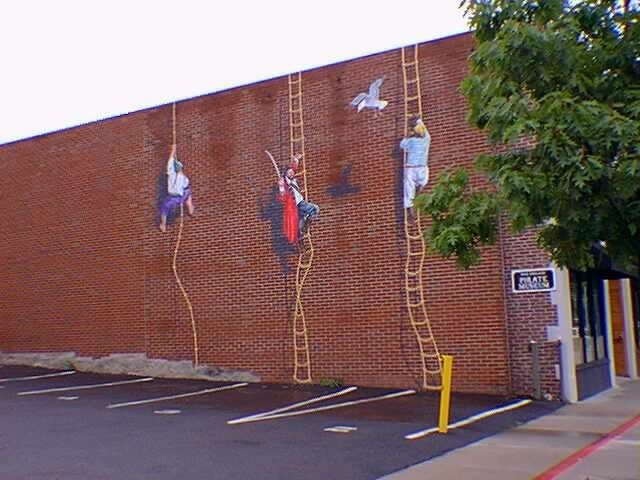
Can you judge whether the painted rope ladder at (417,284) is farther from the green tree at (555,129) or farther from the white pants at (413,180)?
the green tree at (555,129)

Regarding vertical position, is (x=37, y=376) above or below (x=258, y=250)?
below

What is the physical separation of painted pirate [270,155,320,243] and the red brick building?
0.24 m

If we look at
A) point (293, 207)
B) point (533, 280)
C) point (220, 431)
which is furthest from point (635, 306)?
point (220, 431)

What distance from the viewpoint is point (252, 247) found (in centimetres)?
1873

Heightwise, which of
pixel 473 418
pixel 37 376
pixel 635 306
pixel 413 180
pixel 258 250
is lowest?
pixel 473 418

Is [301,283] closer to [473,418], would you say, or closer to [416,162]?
[416,162]

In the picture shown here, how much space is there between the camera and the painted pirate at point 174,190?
19922 mm

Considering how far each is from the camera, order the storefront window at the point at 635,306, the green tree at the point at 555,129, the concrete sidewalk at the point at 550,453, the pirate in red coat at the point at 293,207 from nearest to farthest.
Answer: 1. the green tree at the point at 555,129
2. the concrete sidewalk at the point at 550,453
3. the pirate in red coat at the point at 293,207
4. the storefront window at the point at 635,306

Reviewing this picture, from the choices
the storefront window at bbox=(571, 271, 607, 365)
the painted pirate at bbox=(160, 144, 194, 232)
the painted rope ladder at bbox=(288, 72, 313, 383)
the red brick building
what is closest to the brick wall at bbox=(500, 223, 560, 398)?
the red brick building

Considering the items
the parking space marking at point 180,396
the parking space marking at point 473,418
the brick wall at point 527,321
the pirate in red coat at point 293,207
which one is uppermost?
the pirate in red coat at point 293,207

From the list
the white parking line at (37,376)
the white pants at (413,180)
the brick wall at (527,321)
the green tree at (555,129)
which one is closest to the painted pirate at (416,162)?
the white pants at (413,180)

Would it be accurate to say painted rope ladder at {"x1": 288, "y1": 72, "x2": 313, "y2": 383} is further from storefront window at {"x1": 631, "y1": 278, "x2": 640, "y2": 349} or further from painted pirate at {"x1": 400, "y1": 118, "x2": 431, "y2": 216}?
storefront window at {"x1": 631, "y1": 278, "x2": 640, "y2": 349}

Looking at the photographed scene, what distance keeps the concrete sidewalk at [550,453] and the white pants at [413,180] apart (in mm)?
5155

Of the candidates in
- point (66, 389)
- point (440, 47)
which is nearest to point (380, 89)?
point (440, 47)
